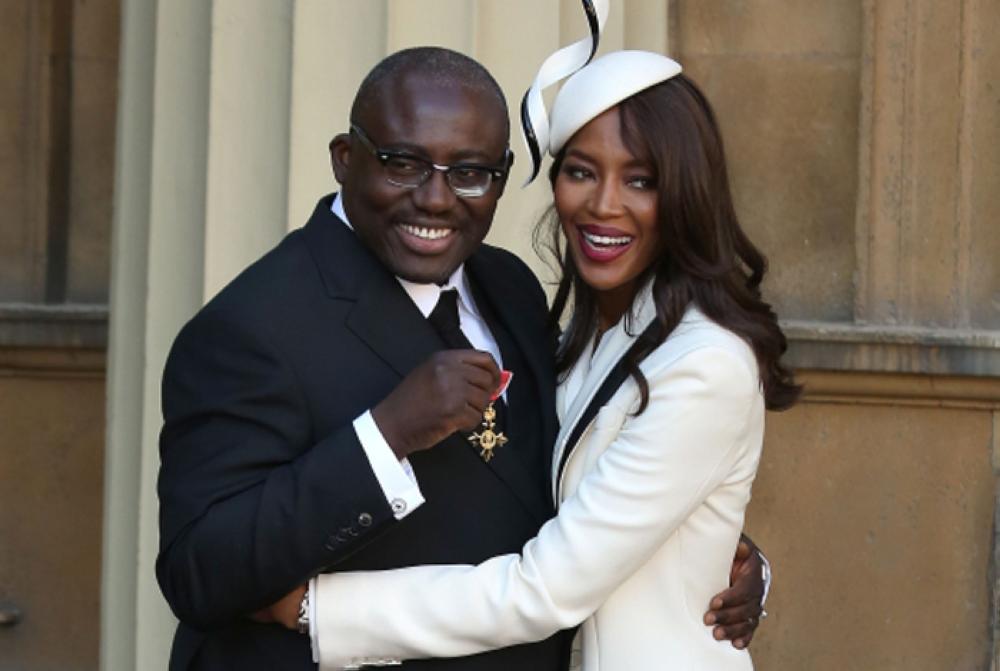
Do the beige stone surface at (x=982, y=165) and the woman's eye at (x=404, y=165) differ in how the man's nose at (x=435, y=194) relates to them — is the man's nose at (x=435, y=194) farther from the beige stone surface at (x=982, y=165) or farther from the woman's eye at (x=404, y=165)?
the beige stone surface at (x=982, y=165)

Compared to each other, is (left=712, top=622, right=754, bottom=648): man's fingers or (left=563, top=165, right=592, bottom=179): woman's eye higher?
(left=563, top=165, right=592, bottom=179): woman's eye

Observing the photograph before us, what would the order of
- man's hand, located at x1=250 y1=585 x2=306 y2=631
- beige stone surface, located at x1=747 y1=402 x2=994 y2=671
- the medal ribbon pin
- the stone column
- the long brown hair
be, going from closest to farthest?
1. man's hand, located at x1=250 y1=585 x2=306 y2=631
2. the medal ribbon pin
3. the long brown hair
4. the stone column
5. beige stone surface, located at x1=747 y1=402 x2=994 y2=671

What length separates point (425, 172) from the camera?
9.23 feet

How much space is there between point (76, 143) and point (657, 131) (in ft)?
9.07

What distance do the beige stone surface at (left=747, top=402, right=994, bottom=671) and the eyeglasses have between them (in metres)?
2.15

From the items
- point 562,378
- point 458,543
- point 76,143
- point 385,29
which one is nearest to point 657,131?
point 562,378

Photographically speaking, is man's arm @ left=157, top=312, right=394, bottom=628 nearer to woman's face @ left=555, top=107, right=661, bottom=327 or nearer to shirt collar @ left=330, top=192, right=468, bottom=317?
shirt collar @ left=330, top=192, right=468, bottom=317

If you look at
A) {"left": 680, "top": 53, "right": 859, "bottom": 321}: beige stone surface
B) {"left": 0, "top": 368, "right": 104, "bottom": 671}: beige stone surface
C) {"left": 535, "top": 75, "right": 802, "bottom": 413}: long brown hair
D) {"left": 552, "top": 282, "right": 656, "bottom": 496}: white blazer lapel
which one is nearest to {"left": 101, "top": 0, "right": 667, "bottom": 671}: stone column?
{"left": 680, "top": 53, "right": 859, "bottom": 321}: beige stone surface

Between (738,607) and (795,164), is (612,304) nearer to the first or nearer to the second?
(738,607)

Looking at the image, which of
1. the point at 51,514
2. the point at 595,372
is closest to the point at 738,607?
the point at 595,372

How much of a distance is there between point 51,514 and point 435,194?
2.86 meters

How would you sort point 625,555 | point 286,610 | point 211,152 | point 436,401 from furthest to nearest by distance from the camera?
point 211,152 → point 625,555 → point 286,610 → point 436,401

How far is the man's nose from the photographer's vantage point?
2795 mm

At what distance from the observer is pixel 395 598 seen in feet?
9.17
